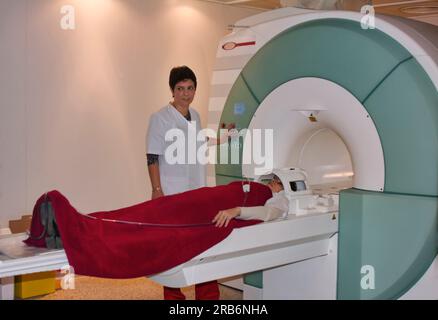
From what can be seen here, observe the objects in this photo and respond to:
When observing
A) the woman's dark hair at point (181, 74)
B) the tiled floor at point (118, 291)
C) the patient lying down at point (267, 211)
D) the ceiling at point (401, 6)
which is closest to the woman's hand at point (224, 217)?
the patient lying down at point (267, 211)

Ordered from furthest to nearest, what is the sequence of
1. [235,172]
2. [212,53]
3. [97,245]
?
[212,53]
[235,172]
[97,245]

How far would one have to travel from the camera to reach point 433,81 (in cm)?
212

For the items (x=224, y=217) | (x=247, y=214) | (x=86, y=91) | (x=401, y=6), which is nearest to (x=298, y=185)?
(x=247, y=214)

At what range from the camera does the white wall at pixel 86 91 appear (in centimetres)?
343

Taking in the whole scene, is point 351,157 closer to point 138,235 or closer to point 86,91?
point 138,235

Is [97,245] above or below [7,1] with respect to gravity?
below

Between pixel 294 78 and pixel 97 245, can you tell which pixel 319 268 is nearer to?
pixel 294 78

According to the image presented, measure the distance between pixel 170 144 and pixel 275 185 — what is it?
0.53m

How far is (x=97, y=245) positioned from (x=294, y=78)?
1.28 meters

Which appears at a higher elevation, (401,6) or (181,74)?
(401,6)

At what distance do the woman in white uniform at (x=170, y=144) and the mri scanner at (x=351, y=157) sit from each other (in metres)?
0.28

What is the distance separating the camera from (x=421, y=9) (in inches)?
188

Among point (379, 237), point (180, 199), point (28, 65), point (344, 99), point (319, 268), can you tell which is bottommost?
point (319, 268)

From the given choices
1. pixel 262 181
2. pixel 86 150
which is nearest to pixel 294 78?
pixel 262 181
